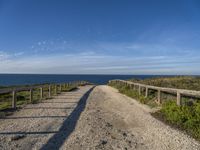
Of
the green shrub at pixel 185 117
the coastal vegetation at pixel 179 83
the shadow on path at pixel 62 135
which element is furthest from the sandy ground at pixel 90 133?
the coastal vegetation at pixel 179 83

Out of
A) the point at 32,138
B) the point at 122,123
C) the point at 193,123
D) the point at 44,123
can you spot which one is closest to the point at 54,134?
the point at 32,138

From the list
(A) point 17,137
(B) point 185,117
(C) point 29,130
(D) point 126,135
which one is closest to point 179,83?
(B) point 185,117

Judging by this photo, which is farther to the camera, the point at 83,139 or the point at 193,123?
the point at 193,123

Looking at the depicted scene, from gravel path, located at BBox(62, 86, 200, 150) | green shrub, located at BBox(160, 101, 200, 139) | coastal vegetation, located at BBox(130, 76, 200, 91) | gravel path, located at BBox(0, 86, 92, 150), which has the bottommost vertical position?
gravel path, located at BBox(62, 86, 200, 150)

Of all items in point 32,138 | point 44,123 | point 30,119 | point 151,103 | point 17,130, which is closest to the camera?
point 32,138

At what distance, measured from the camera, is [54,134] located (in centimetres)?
927

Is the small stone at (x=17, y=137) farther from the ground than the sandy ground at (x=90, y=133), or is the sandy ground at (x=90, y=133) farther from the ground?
the small stone at (x=17, y=137)

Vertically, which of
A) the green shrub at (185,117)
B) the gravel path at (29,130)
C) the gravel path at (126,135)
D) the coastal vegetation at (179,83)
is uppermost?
the coastal vegetation at (179,83)

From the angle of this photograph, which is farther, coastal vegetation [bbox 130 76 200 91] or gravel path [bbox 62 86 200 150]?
coastal vegetation [bbox 130 76 200 91]

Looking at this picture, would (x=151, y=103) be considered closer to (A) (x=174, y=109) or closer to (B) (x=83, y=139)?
(A) (x=174, y=109)

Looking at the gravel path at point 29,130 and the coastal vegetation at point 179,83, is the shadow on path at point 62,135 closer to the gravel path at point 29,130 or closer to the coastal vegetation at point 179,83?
the gravel path at point 29,130

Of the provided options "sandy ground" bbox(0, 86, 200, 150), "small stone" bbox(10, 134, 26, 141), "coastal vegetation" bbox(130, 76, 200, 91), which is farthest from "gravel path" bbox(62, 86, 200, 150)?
"coastal vegetation" bbox(130, 76, 200, 91)

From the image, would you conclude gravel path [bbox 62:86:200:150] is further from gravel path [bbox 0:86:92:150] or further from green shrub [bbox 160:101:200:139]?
gravel path [bbox 0:86:92:150]

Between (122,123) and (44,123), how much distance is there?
2840mm
